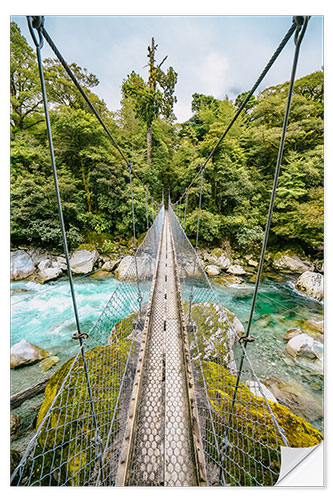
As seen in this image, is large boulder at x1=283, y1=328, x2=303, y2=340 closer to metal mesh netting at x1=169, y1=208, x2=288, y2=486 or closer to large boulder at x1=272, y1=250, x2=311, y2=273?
metal mesh netting at x1=169, y1=208, x2=288, y2=486

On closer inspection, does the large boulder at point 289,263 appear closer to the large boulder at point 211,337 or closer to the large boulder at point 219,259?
the large boulder at point 219,259

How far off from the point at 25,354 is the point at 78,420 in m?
1.97

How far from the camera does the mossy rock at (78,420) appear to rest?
28.1 inches

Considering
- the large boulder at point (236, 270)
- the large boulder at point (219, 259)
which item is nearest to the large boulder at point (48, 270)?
the large boulder at point (219, 259)

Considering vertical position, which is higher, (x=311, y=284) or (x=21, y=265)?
(x=21, y=265)

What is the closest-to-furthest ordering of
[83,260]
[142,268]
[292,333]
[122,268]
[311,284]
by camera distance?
[142,268] < [292,333] < [311,284] < [122,268] < [83,260]

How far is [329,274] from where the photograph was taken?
3.09 ft

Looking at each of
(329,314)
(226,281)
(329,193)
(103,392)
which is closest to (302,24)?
(329,193)

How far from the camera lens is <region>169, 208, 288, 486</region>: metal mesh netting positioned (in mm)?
687

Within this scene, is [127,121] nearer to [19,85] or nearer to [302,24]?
[19,85]

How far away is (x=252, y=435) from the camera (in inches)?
29.8

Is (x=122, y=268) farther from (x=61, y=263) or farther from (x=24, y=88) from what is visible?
(x=24, y=88)

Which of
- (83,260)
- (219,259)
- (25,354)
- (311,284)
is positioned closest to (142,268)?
(25,354)

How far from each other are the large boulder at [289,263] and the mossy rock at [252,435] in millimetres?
4203
